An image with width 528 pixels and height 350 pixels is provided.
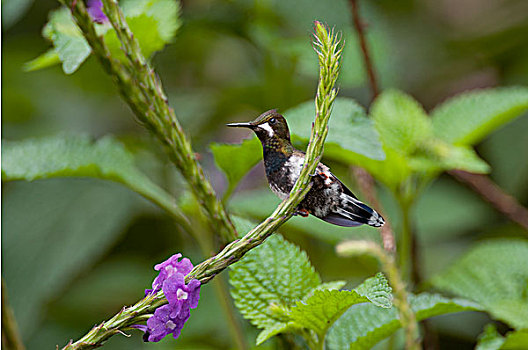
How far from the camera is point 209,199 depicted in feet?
0.97

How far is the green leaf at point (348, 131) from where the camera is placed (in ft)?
1.09

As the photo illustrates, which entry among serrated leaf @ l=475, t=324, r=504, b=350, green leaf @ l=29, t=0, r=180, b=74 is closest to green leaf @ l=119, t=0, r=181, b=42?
green leaf @ l=29, t=0, r=180, b=74

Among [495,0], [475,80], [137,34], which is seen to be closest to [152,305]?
[137,34]

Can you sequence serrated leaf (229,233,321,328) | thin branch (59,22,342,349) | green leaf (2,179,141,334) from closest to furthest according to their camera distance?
thin branch (59,22,342,349), serrated leaf (229,233,321,328), green leaf (2,179,141,334)

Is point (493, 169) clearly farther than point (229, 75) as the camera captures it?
No

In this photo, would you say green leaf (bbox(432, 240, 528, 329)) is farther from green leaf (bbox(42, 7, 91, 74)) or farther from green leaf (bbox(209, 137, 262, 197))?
green leaf (bbox(42, 7, 91, 74))

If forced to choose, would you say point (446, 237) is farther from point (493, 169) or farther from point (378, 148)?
point (378, 148)

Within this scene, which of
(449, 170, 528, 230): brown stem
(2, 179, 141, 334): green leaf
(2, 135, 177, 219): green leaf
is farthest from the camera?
(2, 179, 141, 334): green leaf

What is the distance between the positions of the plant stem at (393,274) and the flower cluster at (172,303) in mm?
78

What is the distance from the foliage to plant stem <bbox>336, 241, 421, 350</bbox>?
3 cm

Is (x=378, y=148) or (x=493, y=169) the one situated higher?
(x=378, y=148)

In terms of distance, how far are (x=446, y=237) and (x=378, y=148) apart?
30.7 inches

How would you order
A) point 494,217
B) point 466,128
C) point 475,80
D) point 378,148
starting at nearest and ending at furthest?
point 378,148 < point 466,128 < point 494,217 < point 475,80

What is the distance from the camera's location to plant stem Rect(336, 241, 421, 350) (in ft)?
0.91
